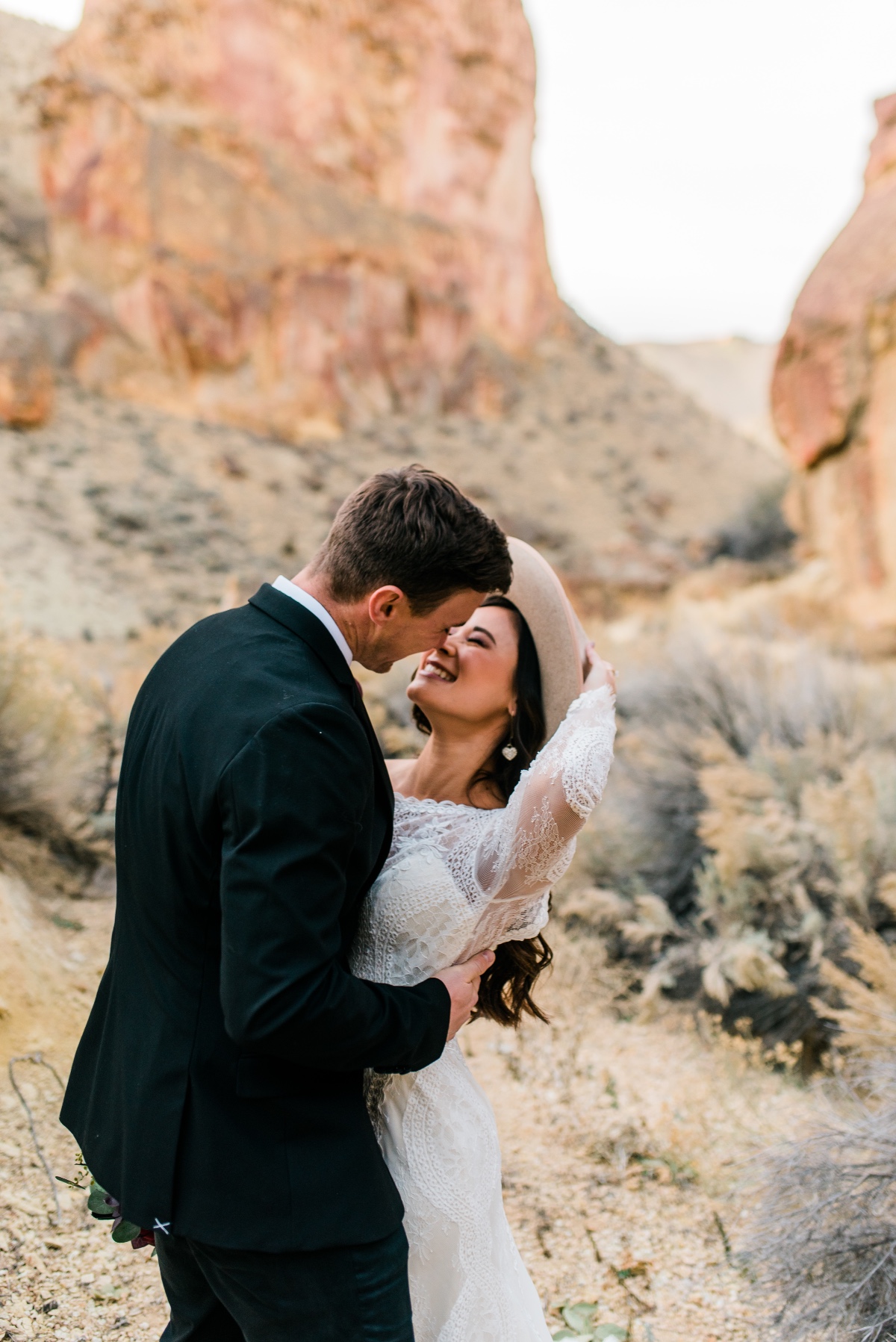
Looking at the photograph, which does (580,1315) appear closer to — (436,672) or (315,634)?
(436,672)

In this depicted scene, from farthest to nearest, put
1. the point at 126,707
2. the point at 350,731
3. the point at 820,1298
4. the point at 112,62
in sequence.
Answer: the point at 112,62 → the point at 126,707 → the point at 820,1298 → the point at 350,731

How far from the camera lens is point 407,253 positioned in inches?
1014

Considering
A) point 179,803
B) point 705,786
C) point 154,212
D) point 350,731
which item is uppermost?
point 154,212

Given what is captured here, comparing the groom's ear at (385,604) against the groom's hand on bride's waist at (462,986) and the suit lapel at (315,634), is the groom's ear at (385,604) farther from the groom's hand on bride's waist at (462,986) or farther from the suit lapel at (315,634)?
the groom's hand on bride's waist at (462,986)

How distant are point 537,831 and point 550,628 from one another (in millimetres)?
558

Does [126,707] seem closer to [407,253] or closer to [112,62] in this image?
[407,253]

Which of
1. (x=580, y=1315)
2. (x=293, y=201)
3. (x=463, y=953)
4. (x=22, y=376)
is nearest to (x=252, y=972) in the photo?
(x=463, y=953)

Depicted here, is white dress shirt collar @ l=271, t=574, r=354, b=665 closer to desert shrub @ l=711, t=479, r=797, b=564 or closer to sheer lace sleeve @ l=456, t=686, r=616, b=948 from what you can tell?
sheer lace sleeve @ l=456, t=686, r=616, b=948

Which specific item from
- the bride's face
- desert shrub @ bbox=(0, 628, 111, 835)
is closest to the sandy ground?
desert shrub @ bbox=(0, 628, 111, 835)

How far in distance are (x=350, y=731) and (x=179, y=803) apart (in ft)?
0.85

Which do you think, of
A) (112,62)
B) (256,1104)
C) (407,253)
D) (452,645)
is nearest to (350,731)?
(256,1104)

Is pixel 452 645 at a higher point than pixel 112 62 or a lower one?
lower

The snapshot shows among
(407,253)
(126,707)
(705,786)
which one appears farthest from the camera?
(407,253)

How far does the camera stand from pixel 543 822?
5.37ft
